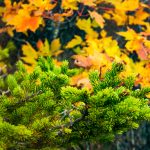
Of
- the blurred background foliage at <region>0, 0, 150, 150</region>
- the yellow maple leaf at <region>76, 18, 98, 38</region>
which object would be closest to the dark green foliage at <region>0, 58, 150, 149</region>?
the yellow maple leaf at <region>76, 18, 98, 38</region>

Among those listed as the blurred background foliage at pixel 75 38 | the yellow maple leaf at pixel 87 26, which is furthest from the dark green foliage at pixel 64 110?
the blurred background foliage at pixel 75 38

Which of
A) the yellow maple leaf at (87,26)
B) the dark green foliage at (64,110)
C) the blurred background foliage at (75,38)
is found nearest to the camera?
the dark green foliage at (64,110)

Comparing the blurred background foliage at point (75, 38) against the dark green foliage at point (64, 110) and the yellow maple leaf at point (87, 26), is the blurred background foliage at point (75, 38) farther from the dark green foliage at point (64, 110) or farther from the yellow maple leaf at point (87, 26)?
the dark green foliage at point (64, 110)

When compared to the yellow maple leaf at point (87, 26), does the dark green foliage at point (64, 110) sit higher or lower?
higher

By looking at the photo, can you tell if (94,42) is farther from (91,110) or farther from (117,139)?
(91,110)

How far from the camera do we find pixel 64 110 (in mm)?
1508

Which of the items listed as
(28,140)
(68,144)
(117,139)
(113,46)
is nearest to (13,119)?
(28,140)

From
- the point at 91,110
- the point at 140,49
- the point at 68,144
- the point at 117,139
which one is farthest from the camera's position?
the point at 117,139

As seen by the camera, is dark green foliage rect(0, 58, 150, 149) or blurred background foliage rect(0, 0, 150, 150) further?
blurred background foliage rect(0, 0, 150, 150)

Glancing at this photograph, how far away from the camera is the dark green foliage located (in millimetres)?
1242

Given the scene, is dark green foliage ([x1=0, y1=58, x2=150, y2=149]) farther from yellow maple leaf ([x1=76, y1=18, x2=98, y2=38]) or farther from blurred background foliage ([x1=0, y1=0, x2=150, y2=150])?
blurred background foliage ([x1=0, y1=0, x2=150, y2=150])

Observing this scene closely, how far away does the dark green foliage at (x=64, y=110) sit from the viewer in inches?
48.9

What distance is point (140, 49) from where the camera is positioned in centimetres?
253

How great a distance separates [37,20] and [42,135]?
55.8 inches
